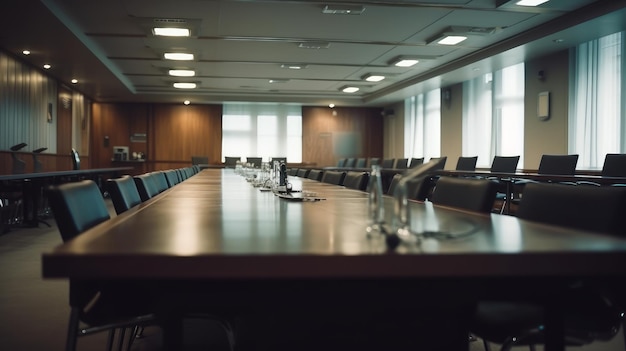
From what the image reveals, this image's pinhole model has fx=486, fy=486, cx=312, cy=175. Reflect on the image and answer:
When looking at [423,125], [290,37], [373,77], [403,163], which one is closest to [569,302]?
[290,37]

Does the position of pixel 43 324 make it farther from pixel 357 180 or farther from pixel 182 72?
pixel 182 72

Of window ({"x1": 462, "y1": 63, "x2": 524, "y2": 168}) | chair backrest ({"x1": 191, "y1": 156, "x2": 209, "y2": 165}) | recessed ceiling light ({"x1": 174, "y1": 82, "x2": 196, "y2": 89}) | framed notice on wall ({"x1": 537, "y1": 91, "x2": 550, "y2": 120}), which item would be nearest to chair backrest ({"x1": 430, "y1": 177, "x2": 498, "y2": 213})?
Result: framed notice on wall ({"x1": 537, "y1": 91, "x2": 550, "y2": 120})

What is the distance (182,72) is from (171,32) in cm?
317

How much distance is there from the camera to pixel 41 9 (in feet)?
18.9

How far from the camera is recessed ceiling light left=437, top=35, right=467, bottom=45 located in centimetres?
711

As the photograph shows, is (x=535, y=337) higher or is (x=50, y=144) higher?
(x=50, y=144)

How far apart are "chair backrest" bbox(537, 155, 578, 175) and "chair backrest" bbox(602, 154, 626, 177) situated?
0.43 m

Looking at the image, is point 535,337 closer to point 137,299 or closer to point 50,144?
point 137,299

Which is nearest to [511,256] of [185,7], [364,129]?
[185,7]

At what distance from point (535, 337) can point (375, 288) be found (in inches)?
23.7

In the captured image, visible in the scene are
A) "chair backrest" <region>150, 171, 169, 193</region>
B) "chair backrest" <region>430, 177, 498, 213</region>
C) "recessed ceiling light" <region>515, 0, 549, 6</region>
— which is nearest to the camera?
"chair backrest" <region>430, 177, 498, 213</region>

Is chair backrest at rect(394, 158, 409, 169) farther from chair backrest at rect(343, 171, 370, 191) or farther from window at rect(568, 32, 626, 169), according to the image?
chair backrest at rect(343, 171, 370, 191)

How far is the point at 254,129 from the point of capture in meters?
14.6

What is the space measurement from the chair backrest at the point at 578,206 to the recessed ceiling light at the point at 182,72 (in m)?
9.16
